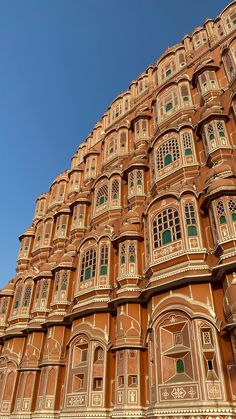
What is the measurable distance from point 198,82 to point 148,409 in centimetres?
1702

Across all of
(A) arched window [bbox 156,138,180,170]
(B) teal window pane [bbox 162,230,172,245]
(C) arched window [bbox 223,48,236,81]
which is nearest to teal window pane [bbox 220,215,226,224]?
(B) teal window pane [bbox 162,230,172,245]

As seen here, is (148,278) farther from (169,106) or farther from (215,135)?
(169,106)

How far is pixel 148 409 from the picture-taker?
1080 cm

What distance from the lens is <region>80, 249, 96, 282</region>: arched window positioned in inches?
648

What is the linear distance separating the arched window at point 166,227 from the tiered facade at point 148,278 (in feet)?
0.17

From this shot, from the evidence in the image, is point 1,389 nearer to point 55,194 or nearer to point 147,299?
point 147,299

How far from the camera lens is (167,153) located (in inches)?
671

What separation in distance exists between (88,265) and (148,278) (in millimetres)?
4474

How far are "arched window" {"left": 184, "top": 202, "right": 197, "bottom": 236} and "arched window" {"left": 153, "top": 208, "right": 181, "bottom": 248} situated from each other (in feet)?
1.45

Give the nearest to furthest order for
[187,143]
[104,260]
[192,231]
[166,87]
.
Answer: [192,231] → [104,260] → [187,143] → [166,87]

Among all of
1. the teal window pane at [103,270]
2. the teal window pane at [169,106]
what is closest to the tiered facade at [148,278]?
the teal window pane at [103,270]

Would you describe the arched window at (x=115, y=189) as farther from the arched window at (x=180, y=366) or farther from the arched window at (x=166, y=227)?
the arched window at (x=180, y=366)

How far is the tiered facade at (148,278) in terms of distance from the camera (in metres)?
10.7

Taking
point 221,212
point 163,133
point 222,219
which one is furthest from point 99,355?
point 163,133
